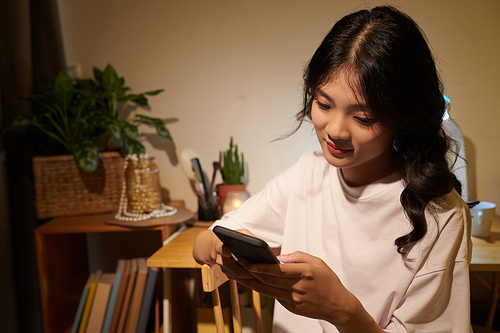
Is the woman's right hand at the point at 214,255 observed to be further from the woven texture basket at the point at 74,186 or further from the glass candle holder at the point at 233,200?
the woven texture basket at the point at 74,186

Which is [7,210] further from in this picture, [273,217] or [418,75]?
[418,75]

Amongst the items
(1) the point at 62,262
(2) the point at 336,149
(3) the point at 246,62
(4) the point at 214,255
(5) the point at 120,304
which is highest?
(3) the point at 246,62

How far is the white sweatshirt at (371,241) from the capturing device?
64 cm

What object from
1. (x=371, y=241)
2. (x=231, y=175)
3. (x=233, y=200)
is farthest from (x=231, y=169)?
(x=371, y=241)

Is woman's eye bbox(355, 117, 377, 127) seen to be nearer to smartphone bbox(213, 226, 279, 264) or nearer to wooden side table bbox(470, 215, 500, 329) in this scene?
smartphone bbox(213, 226, 279, 264)

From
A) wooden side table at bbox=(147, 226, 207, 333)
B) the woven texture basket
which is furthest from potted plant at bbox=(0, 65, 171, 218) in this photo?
wooden side table at bbox=(147, 226, 207, 333)

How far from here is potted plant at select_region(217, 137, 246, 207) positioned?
4.58ft

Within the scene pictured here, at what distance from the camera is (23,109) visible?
4.66 ft

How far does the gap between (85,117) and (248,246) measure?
1090 mm

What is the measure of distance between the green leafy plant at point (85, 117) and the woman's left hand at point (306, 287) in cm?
93

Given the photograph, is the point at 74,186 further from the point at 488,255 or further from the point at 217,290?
the point at 488,255

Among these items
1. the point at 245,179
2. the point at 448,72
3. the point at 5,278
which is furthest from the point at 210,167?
→ the point at 448,72

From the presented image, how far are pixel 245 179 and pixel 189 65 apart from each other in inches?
22.3

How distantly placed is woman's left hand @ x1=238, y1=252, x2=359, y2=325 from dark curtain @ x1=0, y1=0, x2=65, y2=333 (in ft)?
4.03
